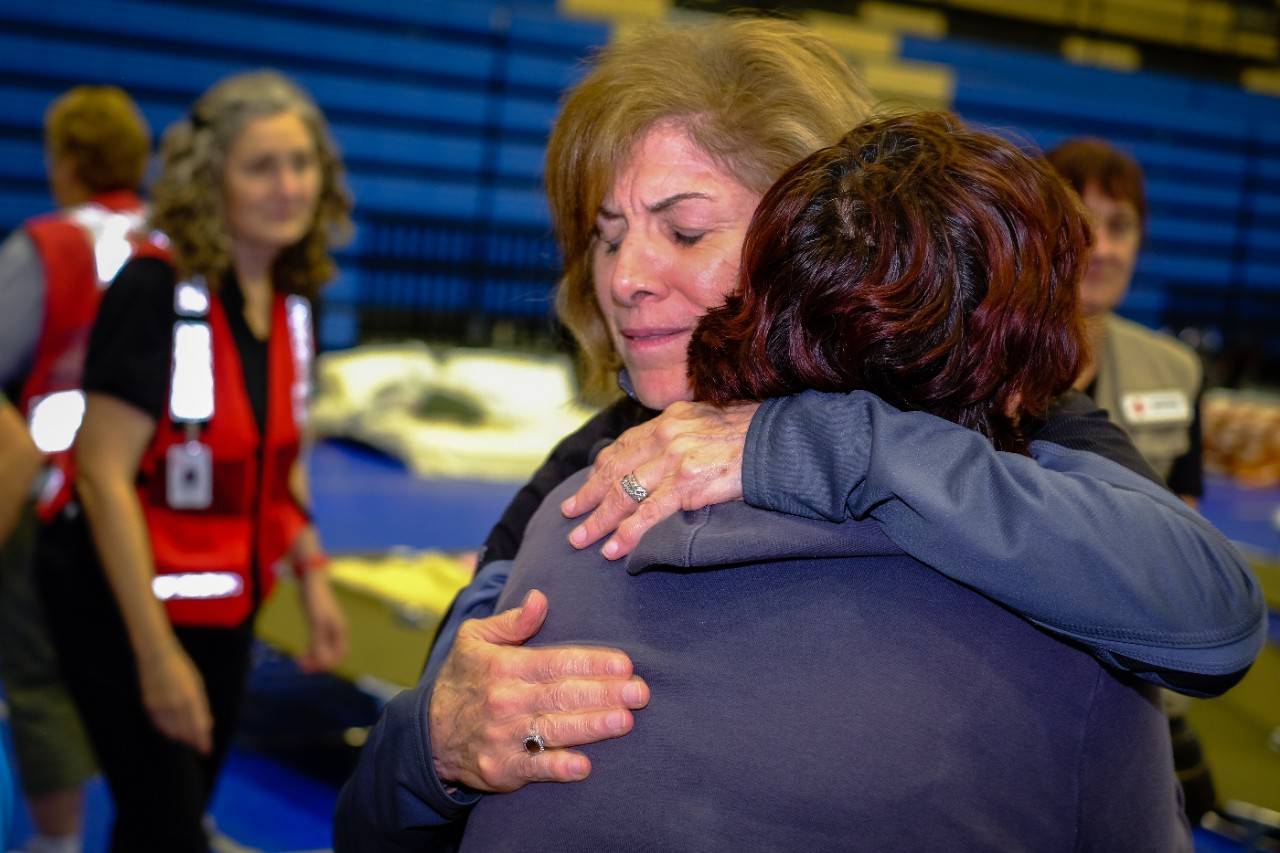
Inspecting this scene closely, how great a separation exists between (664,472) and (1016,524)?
1.06 ft

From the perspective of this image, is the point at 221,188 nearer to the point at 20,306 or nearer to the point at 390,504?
the point at 20,306

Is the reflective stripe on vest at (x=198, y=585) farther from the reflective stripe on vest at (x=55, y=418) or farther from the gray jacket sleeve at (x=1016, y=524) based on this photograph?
the gray jacket sleeve at (x=1016, y=524)

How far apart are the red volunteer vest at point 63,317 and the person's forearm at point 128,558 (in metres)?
0.55

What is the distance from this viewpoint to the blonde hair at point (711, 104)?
4.89ft

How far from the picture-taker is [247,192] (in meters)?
2.74

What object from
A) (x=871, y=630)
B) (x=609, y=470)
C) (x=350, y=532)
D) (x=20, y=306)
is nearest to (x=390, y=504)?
(x=350, y=532)

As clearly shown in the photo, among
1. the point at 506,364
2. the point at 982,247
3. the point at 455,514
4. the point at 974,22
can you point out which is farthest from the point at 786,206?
the point at 974,22

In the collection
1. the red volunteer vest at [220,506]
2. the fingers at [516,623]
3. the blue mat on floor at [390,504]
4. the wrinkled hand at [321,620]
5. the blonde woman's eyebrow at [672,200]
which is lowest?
the blue mat on floor at [390,504]

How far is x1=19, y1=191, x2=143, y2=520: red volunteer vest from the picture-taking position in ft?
9.76

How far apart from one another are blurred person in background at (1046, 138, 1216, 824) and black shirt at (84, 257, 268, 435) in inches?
67.8

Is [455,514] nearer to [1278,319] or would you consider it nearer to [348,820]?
[348,820]

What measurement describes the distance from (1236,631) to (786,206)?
53 centimetres

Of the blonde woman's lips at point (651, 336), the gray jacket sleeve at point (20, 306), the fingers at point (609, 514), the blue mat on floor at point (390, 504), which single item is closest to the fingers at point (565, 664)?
the fingers at point (609, 514)

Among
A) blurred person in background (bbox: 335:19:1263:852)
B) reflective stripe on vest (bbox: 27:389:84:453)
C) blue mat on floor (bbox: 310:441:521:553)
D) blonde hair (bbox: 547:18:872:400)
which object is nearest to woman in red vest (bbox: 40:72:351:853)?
reflective stripe on vest (bbox: 27:389:84:453)
